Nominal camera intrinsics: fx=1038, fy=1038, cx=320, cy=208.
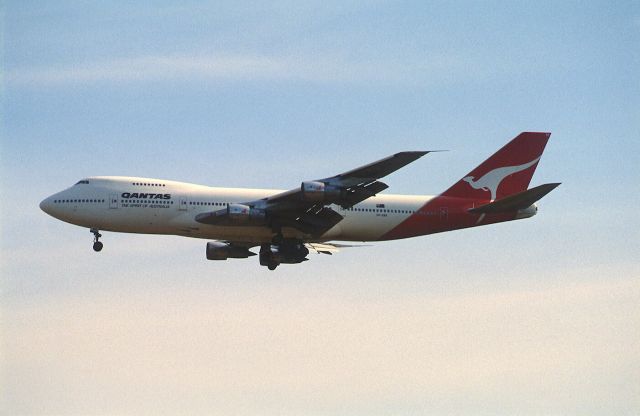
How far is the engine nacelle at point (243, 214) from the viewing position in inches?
2181

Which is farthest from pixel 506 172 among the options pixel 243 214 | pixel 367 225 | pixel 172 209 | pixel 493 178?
pixel 172 209

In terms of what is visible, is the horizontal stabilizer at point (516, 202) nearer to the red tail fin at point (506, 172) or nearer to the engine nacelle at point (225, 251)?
the red tail fin at point (506, 172)

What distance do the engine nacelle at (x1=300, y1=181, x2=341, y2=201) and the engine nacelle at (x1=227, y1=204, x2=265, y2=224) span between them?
134 inches

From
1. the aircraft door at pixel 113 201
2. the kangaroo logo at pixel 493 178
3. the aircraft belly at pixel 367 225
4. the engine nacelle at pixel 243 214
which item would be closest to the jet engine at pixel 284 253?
the aircraft belly at pixel 367 225

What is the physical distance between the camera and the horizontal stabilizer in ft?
184

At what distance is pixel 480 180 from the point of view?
63312 mm

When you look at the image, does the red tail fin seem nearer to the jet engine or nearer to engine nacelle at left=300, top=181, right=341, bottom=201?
the jet engine

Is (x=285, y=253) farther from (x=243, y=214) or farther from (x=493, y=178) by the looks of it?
(x=493, y=178)

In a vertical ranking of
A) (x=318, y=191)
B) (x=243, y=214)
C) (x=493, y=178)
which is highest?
(x=493, y=178)

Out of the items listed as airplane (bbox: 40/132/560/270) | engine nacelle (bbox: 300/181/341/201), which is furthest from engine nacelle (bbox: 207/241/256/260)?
engine nacelle (bbox: 300/181/341/201)

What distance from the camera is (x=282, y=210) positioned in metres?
56.5

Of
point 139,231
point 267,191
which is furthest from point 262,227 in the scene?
point 139,231

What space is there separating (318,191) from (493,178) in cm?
1460

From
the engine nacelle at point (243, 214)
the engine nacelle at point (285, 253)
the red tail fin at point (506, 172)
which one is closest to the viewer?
the engine nacelle at point (243, 214)
